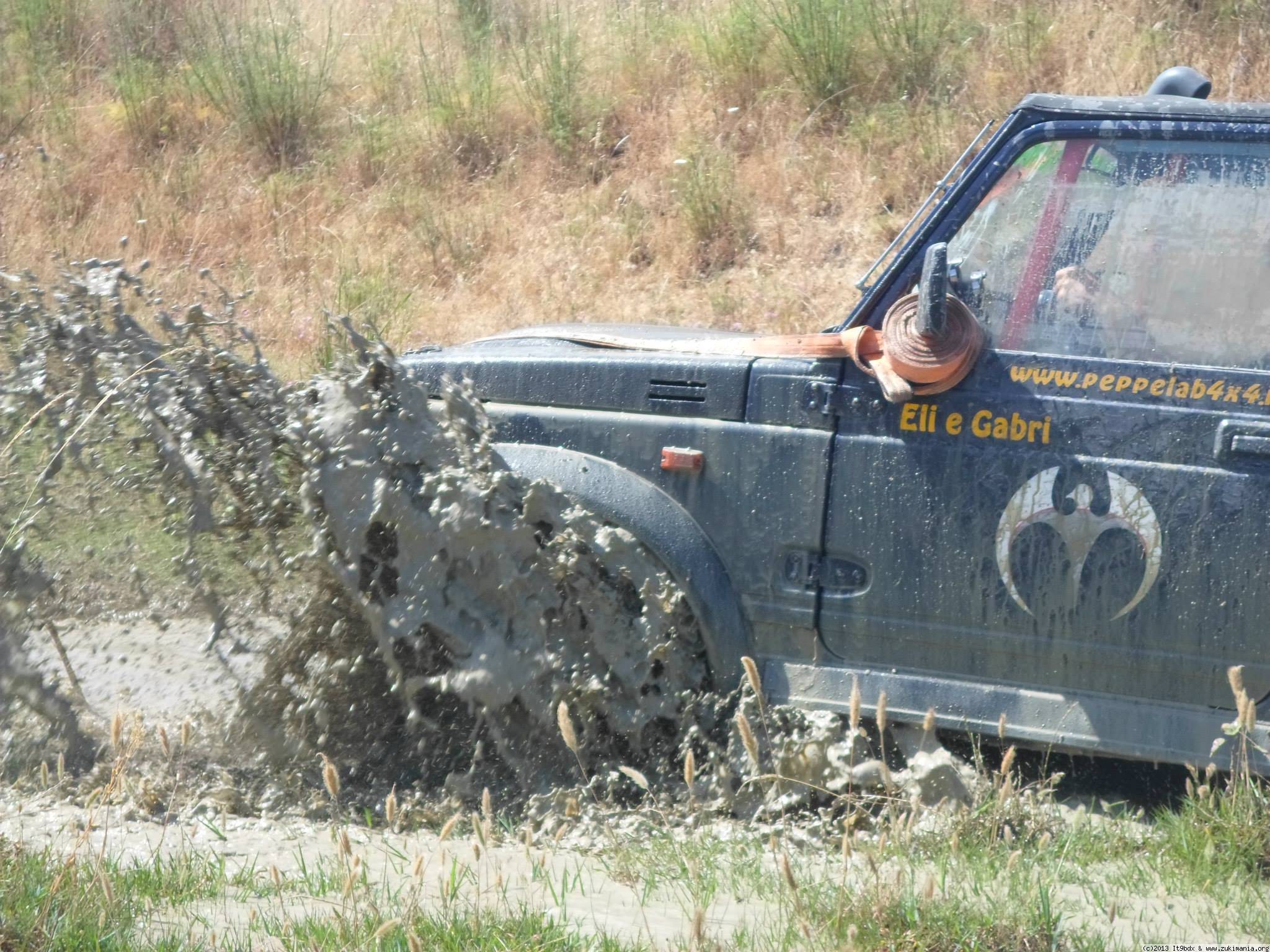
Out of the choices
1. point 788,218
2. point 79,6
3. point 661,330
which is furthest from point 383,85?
point 661,330

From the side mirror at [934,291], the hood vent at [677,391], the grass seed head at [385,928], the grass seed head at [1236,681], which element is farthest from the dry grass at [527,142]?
the grass seed head at [385,928]

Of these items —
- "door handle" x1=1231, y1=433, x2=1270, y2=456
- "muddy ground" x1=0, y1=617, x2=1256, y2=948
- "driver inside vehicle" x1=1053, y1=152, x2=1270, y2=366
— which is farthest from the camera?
"driver inside vehicle" x1=1053, y1=152, x2=1270, y2=366

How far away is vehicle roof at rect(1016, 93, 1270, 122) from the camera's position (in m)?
3.15

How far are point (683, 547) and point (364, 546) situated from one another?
0.84 metres

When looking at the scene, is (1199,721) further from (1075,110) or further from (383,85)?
(383,85)

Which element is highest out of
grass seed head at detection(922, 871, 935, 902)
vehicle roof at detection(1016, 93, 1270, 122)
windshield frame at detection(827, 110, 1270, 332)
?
vehicle roof at detection(1016, 93, 1270, 122)

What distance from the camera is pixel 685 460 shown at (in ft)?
11.2

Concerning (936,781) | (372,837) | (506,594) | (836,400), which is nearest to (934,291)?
(836,400)

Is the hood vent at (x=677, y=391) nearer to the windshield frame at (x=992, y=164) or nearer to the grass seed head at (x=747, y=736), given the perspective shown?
the windshield frame at (x=992, y=164)

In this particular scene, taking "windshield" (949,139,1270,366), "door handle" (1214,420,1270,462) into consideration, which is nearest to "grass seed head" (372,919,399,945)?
"windshield" (949,139,1270,366)

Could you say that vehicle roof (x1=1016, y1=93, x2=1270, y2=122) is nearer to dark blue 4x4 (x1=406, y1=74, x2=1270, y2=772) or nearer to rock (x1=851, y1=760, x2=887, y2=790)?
dark blue 4x4 (x1=406, y1=74, x2=1270, y2=772)

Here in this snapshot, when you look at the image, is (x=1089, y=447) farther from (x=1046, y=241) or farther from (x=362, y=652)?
(x=362, y=652)

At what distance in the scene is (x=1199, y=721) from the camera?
311 centimetres

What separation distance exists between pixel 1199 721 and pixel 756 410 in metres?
1.29
